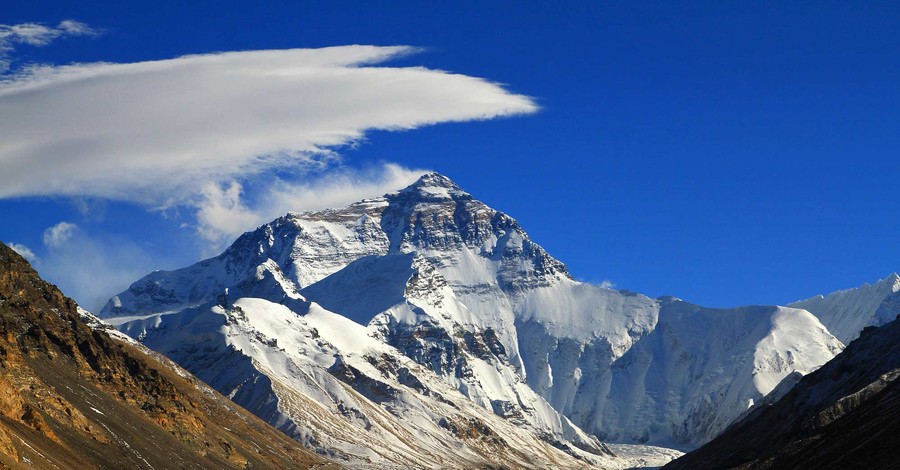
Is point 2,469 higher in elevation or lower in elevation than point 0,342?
lower

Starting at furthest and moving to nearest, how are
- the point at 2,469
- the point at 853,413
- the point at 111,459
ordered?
the point at 111,459 < the point at 853,413 < the point at 2,469

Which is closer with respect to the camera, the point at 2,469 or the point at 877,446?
the point at 2,469

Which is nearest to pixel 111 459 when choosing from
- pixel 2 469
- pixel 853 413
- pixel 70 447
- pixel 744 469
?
pixel 70 447

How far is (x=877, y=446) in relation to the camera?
14538 centimetres

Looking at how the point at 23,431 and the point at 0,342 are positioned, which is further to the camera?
the point at 0,342

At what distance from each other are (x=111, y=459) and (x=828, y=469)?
9617 cm

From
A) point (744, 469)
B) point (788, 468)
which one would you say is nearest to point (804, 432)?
point (744, 469)

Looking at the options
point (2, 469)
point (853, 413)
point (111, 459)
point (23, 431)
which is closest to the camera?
point (2, 469)

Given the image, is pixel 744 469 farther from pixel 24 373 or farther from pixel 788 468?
pixel 24 373

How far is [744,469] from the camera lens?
18325cm

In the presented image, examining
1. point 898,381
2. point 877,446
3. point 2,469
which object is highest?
point 898,381

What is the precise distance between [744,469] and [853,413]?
55.9ft

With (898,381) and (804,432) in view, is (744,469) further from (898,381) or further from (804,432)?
(898,381)

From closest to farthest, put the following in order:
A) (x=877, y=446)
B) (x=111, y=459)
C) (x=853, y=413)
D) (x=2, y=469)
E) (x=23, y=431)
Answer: (x=2, y=469) → (x=877, y=446) → (x=23, y=431) → (x=853, y=413) → (x=111, y=459)
